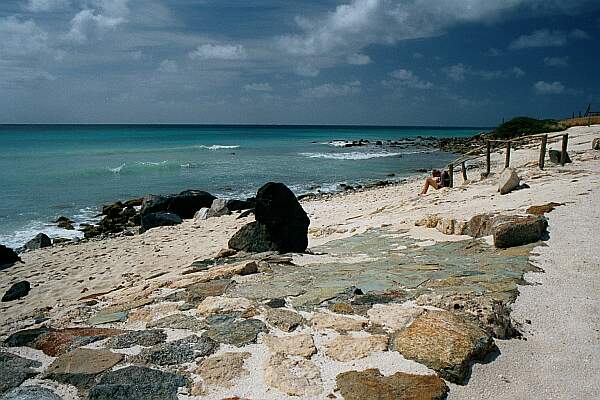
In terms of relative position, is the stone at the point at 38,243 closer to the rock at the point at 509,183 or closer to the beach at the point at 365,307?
the beach at the point at 365,307

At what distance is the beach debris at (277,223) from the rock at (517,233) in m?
3.46

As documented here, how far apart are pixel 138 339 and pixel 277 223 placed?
15.4 ft

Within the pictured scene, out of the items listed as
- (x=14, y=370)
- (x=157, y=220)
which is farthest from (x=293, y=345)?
(x=157, y=220)

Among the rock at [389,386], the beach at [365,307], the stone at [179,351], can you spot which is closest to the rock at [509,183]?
the beach at [365,307]

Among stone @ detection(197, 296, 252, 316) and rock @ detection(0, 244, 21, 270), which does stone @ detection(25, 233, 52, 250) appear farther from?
stone @ detection(197, 296, 252, 316)

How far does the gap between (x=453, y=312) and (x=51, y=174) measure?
31908 mm

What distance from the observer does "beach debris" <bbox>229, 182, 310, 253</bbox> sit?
8.46 meters

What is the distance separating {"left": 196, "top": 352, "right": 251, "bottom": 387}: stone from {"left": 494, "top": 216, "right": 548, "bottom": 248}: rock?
4477 mm

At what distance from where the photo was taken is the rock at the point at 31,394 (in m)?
3.07

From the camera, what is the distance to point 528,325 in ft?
13.2

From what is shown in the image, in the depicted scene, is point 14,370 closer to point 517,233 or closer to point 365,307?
point 365,307

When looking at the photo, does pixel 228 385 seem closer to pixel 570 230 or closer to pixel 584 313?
pixel 584 313

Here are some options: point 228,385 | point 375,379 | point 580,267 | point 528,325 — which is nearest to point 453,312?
point 528,325

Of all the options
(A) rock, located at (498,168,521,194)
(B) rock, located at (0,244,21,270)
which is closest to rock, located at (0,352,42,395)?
(B) rock, located at (0,244,21,270)
